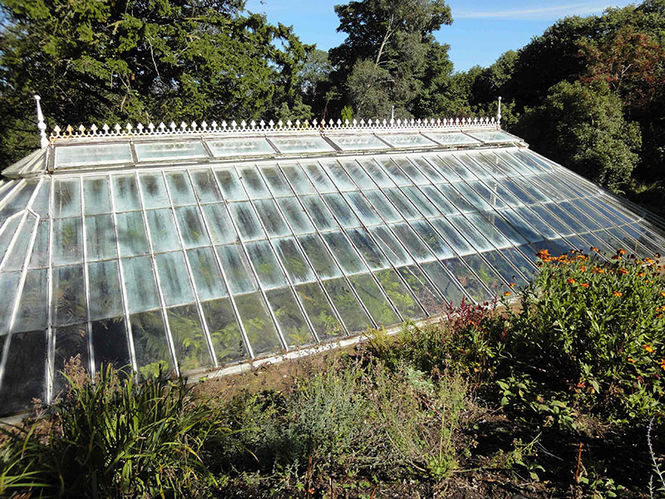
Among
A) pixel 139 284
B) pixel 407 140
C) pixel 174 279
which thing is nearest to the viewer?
pixel 139 284

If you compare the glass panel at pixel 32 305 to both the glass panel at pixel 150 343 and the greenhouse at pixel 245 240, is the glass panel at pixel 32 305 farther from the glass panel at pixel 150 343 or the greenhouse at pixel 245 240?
the glass panel at pixel 150 343

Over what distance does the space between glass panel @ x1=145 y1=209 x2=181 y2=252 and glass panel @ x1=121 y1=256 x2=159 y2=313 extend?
37 centimetres

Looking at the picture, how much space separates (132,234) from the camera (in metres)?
6.79

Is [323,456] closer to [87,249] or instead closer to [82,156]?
[87,249]

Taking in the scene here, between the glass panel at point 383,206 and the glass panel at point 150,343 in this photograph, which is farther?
the glass panel at point 383,206

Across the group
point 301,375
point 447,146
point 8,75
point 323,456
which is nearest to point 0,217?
point 301,375

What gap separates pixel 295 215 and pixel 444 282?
10.2 ft

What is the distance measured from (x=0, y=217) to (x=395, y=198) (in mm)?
7161

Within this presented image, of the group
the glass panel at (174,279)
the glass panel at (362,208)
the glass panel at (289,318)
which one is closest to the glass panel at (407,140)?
the glass panel at (362,208)

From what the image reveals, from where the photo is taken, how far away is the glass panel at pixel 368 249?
7.50m

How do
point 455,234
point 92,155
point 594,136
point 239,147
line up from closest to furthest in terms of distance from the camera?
point 92,155
point 455,234
point 239,147
point 594,136

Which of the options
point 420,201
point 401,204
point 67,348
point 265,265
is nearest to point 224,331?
point 265,265

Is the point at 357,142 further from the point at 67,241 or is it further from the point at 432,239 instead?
the point at 67,241

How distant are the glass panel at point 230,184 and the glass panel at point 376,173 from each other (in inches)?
121
